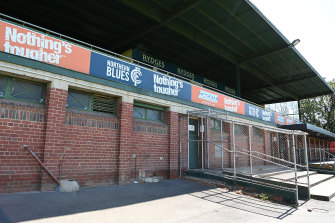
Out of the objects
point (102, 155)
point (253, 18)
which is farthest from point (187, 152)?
point (253, 18)

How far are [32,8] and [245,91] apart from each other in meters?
21.9

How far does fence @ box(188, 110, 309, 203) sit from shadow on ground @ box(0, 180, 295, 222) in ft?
4.49

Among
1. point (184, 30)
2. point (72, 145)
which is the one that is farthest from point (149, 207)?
point (184, 30)

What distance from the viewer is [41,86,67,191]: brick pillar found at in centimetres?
618

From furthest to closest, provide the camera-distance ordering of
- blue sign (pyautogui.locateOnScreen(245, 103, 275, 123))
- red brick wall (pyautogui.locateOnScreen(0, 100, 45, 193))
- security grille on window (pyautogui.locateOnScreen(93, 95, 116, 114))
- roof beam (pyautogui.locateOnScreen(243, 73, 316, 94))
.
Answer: roof beam (pyautogui.locateOnScreen(243, 73, 316, 94))
blue sign (pyautogui.locateOnScreen(245, 103, 275, 123))
security grille on window (pyautogui.locateOnScreen(93, 95, 116, 114))
red brick wall (pyautogui.locateOnScreen(0, 100, 45, 193))

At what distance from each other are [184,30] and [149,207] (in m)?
10.7

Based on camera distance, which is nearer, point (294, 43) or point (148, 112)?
point (148, 112)

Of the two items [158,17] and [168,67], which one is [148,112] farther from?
[168,67]

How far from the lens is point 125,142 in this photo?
8.09m

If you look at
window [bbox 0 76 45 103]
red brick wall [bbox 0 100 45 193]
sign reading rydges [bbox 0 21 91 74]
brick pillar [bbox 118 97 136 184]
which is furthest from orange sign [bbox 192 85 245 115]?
red brick wall [bbox 0 100 45 193]

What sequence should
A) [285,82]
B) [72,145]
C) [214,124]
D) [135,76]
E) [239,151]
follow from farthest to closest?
[285,82] < [214,124] < [239,151] < [135,76] < [72,145]

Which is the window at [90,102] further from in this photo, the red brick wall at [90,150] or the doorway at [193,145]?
the doorway at [193,145]

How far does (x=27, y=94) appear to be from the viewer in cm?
641

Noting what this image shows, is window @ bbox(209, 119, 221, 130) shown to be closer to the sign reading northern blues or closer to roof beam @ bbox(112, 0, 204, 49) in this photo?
the sign reading northern blues
